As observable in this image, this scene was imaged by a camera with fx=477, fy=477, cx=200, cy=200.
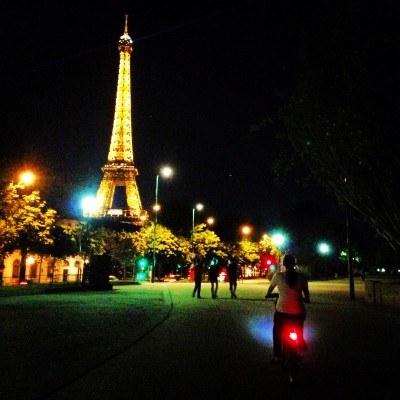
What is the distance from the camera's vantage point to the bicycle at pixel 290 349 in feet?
20.6

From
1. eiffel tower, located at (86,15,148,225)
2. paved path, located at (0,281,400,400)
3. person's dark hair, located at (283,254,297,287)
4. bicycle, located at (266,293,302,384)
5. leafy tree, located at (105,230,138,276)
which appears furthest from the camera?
eiffel tower, located at (86,15,148,225)

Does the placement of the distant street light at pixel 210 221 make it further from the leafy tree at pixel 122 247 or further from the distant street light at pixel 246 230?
Answer: the leafy tree at pixel 122 247

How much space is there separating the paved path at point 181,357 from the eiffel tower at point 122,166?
59.1 metres

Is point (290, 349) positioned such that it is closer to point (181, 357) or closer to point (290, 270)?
point (290, 270)

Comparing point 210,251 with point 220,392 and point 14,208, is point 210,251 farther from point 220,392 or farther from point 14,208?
point 220,392

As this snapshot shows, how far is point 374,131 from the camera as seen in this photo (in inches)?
449

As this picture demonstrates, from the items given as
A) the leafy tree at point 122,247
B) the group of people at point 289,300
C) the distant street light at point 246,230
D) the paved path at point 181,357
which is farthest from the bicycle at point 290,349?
the distant street light at point 246,230

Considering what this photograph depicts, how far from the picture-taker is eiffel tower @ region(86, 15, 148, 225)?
74.1 metres

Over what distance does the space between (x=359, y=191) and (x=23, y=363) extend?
31.8ft

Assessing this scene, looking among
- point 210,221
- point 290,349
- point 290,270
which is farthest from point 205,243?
point 290,349

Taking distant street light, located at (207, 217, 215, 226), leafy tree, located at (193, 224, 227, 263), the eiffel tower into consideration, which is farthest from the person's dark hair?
the eiffel tower

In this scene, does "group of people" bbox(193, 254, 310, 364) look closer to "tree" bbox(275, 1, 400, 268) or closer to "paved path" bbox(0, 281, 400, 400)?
"paved path" bbox(0, 281, 400, 400)

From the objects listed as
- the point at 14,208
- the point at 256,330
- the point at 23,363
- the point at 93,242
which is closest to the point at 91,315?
the point at 256,330

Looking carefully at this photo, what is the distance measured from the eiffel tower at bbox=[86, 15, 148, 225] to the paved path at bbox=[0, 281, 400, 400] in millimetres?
59102
